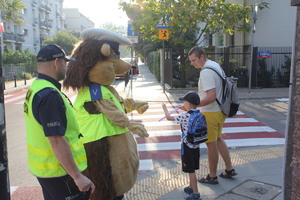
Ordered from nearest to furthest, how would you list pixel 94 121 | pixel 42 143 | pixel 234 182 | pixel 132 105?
1. pixel 42 143
2. pixel 94 121
3. pixel 132 105
4. pixel 234 182

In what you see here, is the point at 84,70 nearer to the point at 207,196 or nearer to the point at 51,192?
the point at 51,192

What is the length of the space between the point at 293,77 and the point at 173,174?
281 cm

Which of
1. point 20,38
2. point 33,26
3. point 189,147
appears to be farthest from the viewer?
point 33,26

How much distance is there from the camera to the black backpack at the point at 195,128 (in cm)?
358

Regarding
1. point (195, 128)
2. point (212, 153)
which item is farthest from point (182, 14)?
point (195, 128)

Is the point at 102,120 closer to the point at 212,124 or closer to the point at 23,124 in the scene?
the point at 212,124

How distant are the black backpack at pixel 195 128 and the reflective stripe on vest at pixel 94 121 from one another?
0.93 m

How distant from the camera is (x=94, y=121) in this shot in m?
2.86

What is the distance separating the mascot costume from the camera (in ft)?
9.23

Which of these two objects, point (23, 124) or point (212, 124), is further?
point (23, 124)

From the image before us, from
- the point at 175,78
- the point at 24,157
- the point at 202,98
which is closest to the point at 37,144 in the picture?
the point at 202,98

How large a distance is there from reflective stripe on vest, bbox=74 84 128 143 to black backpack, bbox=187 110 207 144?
925 millimetres

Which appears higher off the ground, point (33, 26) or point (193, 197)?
point (33, 26)

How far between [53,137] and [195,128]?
1915mm
